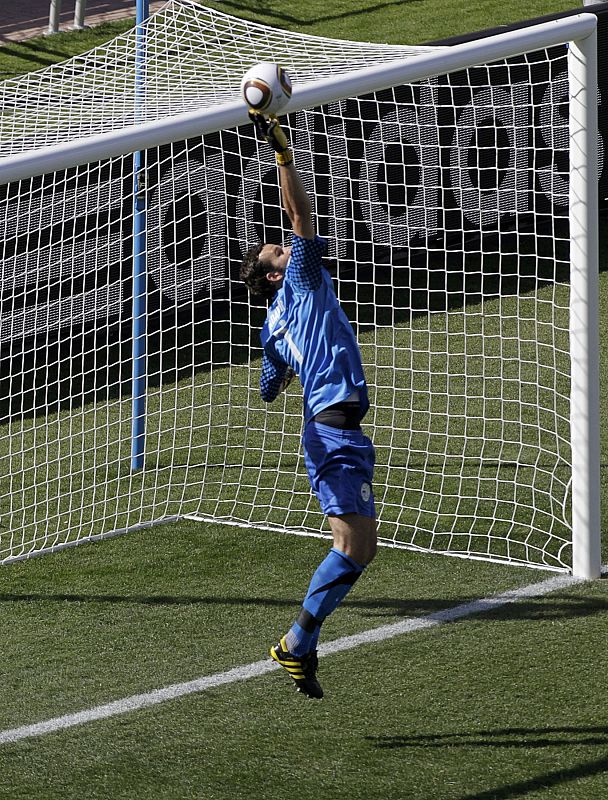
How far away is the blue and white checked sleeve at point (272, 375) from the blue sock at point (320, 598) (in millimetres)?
728

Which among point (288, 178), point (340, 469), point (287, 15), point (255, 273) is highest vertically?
point (287, 15)

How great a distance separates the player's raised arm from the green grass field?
1.88 meters

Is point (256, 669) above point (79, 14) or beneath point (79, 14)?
beneath

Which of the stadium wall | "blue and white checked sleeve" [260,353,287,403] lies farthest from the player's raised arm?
the stadium wall

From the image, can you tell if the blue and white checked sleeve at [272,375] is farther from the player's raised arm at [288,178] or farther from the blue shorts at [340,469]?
the player's raised arm at [288,178]

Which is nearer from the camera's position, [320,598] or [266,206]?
[320,598]

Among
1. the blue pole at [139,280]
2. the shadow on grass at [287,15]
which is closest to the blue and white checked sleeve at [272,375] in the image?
the blue pole at [139,280]

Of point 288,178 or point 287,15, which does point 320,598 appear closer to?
point 288,178

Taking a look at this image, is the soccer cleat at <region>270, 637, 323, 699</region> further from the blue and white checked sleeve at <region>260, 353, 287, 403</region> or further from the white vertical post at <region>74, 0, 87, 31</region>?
the white vertical post at <region>74, 0, 87, 31</region>

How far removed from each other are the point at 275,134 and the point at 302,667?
1.97 m

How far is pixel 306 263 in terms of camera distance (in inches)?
196

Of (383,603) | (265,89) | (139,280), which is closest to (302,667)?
(383,603)

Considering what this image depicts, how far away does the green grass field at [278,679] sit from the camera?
4.74 metres

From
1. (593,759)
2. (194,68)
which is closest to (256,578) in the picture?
(593,759)
